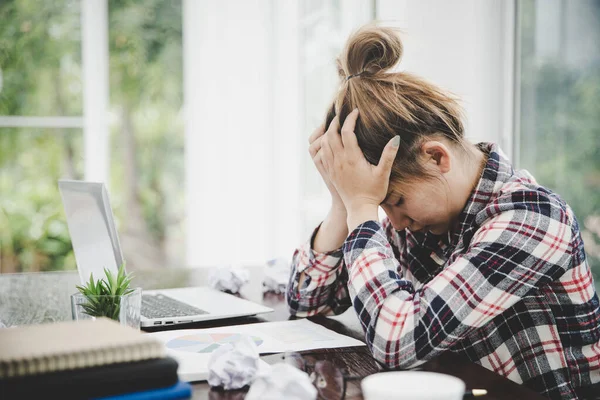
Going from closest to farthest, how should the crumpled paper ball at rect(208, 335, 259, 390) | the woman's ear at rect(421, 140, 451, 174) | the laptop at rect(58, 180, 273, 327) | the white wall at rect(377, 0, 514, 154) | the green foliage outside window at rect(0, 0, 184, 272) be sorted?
the crumpled paper ball at rect(208, 335, 259, 390)
the woman's ear at rect(421, 140, 451, 174)
the laptop at rect(58, 180, 273, 327)
the white wall at rect(377, 0, 514, 154)
the green foliage outside window at rect(0, 0, 184, 272)

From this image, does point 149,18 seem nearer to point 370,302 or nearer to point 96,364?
point 370,302

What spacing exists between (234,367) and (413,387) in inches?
10.2

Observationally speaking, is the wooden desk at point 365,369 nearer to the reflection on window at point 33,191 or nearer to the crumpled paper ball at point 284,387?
the crumpled paper ball at point 284,387

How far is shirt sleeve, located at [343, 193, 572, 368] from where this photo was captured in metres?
0.91

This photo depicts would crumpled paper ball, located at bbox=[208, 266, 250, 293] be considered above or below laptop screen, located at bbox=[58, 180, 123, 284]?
below

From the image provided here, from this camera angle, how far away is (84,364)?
23.9 inches

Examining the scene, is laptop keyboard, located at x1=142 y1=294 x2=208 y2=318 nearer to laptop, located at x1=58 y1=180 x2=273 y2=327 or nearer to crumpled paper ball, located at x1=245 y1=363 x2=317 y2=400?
laptop, located at x1=58 y1=180 x2=273 y2=327

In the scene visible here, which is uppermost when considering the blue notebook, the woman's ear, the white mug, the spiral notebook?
the woman's ear

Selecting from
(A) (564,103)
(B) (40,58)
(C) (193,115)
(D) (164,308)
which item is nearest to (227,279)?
(D) (164,308)

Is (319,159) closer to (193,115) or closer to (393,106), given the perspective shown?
(393,106)

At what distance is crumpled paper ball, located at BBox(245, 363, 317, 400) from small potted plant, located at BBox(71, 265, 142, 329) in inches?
12.5

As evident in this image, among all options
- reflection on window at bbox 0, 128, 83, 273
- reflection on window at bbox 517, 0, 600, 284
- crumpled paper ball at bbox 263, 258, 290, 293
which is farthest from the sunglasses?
reflection on window at bbox 0, 128, 83, 273

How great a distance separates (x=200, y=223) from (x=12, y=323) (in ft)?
8.00

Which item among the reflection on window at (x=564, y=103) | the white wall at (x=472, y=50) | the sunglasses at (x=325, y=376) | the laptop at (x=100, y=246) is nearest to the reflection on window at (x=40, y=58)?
the white wall at (x=472, y=50)
